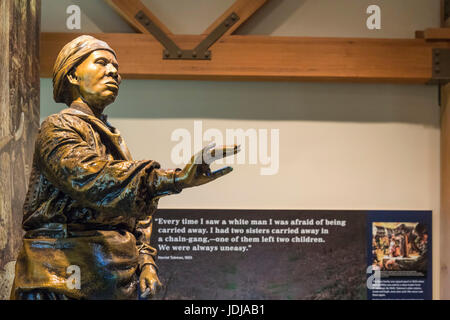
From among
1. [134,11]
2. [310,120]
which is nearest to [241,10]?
[134,11]

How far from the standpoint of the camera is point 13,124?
274 centimetres

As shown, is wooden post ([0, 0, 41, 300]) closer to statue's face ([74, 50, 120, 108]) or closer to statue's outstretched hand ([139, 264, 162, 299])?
statue's face ([74, 50, 120, 108])

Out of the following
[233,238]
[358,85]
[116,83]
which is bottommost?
[233,238]

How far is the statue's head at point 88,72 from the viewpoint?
1.99m

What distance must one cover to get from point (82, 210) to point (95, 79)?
0.42 metres

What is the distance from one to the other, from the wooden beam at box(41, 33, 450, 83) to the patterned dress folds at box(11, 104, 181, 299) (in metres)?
2.24

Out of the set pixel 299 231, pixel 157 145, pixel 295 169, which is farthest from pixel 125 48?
pixel 299 231

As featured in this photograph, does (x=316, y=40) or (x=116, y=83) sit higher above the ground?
(x=316, y=40)

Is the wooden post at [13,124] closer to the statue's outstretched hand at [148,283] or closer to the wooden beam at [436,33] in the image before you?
the statue's outstretched hand at [148,283]

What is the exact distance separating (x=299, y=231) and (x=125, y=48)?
5.54 feet

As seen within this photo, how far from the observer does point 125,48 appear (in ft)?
13.6
